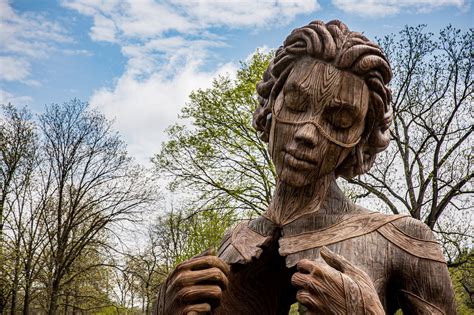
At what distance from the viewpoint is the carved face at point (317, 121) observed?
213 cm

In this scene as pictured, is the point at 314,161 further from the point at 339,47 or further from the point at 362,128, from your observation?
the point at 339,47

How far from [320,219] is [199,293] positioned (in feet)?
2.07

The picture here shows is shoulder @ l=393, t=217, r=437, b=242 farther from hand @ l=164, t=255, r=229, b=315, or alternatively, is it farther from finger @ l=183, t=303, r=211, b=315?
finger @ l=183, t=303, r=211, b=315

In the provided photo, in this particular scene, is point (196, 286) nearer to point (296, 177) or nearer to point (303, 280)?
point (303, 280)

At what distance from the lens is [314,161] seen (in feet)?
7.01

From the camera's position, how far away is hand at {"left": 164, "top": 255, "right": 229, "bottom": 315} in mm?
1927

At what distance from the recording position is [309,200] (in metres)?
2.23

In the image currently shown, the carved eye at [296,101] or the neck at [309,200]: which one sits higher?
the carved eye at [296,101]

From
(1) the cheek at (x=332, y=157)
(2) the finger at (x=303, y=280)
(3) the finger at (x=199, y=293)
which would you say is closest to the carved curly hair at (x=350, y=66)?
(1) the cheek at (x=332, y=157)

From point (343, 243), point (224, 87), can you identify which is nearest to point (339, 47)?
point (343, 243)

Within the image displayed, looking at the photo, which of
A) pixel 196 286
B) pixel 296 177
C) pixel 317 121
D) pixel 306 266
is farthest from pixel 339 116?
pixel 196 286

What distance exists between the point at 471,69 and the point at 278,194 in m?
14.9

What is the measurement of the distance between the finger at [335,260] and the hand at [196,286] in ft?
1.43

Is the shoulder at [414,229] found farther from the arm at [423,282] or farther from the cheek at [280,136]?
the cheek at [280,136]
